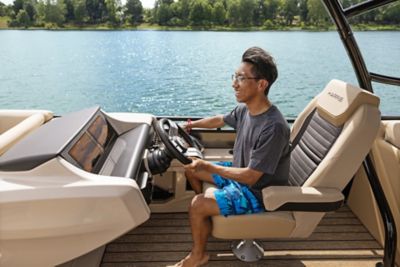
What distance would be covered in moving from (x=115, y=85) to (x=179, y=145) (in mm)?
5768

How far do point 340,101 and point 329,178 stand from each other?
343mm

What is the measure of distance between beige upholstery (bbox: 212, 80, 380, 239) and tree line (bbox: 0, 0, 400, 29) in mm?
6118

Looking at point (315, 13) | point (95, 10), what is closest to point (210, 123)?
point (315, 13)

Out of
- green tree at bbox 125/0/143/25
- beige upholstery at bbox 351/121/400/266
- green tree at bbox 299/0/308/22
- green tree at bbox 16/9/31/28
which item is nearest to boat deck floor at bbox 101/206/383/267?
beige upholstery at bbox 351/121/400/266

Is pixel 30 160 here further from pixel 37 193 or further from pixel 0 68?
pixel 0 68

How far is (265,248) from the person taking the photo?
1.78 meters

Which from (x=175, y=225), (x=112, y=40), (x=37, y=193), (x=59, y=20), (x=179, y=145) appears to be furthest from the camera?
(x=112, y=40)

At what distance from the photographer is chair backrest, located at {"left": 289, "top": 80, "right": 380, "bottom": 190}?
54.1 inches

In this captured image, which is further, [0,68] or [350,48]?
[0,68]

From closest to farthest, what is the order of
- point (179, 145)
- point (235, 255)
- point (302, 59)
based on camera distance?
point (179, 145) < point (235, 255) < point (302, 59)

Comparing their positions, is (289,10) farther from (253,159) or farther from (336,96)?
(253,159)

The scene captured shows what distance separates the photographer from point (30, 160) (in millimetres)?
1099

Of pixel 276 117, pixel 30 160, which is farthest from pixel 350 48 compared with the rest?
pixel 30 160

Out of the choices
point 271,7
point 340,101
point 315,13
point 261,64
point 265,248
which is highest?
point 271,7
